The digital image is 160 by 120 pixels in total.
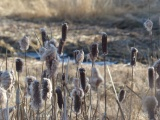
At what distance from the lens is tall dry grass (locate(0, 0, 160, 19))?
442 inches

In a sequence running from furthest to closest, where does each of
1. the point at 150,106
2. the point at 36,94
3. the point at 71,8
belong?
1. the point at 71,8
2. the point at 36,94
3. the point at 150,106

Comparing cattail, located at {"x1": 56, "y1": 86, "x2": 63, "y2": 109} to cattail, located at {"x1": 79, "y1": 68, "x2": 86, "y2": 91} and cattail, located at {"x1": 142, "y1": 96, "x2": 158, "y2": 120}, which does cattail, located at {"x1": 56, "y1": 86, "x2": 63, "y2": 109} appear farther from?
cattail, located at {"x1": 142, "y1": 96, "x2": 158, "y2": 120}

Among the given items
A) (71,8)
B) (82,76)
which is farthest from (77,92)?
(71,8)

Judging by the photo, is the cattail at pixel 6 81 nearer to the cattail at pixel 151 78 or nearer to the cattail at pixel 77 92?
the cattail at pixel 77 92

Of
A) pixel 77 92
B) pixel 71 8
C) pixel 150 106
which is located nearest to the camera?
pixel 150 106

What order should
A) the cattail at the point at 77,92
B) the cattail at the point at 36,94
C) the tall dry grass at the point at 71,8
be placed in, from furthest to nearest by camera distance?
the tall dry grass at the point at 71,8 < the cattail at the point at 77,92 < the cattail at the point at 36,94

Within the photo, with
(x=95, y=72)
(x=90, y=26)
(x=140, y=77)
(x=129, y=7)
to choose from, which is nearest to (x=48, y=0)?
(x=129, y=7)

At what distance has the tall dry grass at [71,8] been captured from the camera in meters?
11.2

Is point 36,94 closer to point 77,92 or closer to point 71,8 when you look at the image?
point 77,92

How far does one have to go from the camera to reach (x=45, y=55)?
160cm

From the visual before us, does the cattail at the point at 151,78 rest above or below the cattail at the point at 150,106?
above

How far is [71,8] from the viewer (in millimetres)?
11352

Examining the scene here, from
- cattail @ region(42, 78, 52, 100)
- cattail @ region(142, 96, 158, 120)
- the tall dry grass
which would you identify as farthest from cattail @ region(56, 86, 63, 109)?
the tall dry grass

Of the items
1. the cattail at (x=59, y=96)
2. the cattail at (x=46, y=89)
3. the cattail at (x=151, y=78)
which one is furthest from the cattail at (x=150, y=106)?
the cattail at (x=59, y=96)
